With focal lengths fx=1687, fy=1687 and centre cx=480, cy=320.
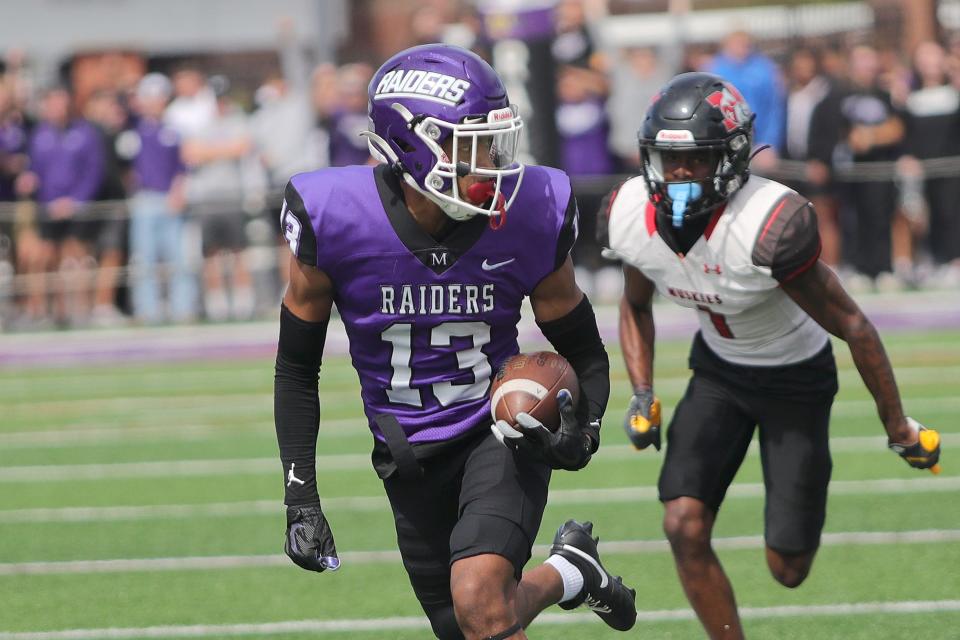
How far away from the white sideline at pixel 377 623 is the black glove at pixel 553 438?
1.53m

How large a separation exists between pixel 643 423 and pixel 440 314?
93 cm

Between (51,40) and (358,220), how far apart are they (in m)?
19.8

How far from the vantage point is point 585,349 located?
4391 mm

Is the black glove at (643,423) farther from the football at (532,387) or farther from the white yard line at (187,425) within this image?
the white yard line at (187,425)

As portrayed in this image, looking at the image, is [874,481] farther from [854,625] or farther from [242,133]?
[242,133]

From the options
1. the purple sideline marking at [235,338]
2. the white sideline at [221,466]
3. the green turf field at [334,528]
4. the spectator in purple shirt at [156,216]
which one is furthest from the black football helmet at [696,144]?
the spectator in purple shirt at [156,216]

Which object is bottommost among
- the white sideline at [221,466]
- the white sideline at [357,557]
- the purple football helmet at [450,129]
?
the white sideline at [221,466]

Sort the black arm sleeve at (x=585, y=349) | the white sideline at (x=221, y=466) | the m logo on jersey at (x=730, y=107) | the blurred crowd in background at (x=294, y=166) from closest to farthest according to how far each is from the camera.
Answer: the black arm sleeve at (x=585, y=349) → the m logo on jersey at (x=730, y=107) → the white sideline at (x=221, y=466) → the blurred crowd in background at (x=294, y=166)

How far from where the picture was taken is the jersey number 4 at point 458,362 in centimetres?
421

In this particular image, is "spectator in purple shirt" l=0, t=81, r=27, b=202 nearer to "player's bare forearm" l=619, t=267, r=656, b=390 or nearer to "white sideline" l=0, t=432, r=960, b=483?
"white sideline" l=0, t=432, r=960, b=483

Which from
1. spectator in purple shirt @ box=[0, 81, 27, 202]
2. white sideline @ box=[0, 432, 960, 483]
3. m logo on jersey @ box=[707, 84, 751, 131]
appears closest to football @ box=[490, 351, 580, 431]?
m logo on jersey @ box=[707, 84, 751, 131]

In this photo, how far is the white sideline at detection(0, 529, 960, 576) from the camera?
6383mm

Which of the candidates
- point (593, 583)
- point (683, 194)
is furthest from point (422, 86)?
point (593, 583)

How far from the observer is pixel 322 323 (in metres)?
4.24
